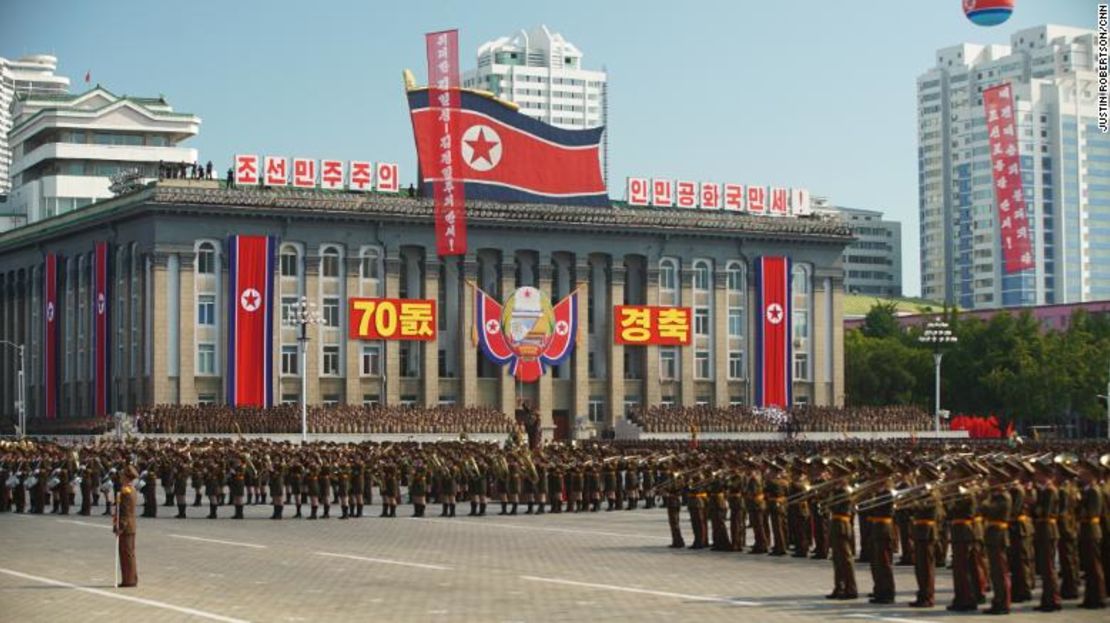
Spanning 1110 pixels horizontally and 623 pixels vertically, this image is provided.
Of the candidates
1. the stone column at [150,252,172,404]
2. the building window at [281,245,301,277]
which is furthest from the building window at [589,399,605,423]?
the stone column at [150,252,172,404]

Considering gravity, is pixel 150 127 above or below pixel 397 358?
above

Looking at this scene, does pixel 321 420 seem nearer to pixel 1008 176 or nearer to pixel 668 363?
pixel 668 363

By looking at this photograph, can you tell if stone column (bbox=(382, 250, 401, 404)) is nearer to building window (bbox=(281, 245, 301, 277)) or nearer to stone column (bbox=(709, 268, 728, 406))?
building window (bbox=(281, 245, 301, 277))

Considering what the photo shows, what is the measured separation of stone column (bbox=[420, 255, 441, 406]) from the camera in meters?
89.4

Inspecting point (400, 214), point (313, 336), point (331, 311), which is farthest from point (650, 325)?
point (313, 336)

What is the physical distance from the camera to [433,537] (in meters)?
36.7

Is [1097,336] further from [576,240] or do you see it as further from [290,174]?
[290,174]

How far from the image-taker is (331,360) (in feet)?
289

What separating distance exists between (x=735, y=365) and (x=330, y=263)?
2198 centimetres

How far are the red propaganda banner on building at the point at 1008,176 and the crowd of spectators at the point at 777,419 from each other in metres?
26.8

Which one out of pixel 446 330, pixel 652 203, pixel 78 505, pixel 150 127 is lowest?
pixel 78 505

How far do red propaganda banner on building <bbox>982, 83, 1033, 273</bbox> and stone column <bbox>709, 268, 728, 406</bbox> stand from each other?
30719 millimetres

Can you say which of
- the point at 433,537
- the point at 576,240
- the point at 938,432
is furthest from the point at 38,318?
the point at 433,537

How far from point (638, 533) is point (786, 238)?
62.1 m
